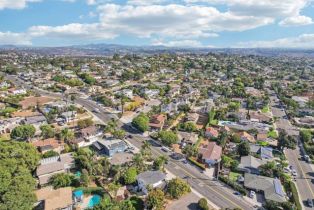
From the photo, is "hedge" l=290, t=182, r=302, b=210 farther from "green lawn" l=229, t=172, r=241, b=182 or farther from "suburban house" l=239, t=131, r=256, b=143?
"suburban house" l=239, t=131, r=256, b=143

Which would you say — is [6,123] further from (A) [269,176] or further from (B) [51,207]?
(A) [269,176]

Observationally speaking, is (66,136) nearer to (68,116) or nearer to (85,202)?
(68,116)

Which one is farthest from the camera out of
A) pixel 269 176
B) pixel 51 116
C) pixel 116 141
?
pixel 51 116

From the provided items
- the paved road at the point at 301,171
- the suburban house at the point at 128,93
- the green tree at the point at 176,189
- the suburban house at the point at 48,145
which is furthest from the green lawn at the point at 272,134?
the suburban house at the point at 128,93

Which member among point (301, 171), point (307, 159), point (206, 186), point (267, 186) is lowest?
point (301, 171)

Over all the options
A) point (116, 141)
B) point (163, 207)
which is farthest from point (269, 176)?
Answer: point (116, 141)

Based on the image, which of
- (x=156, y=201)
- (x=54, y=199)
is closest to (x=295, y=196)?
(x=156, y=201)
